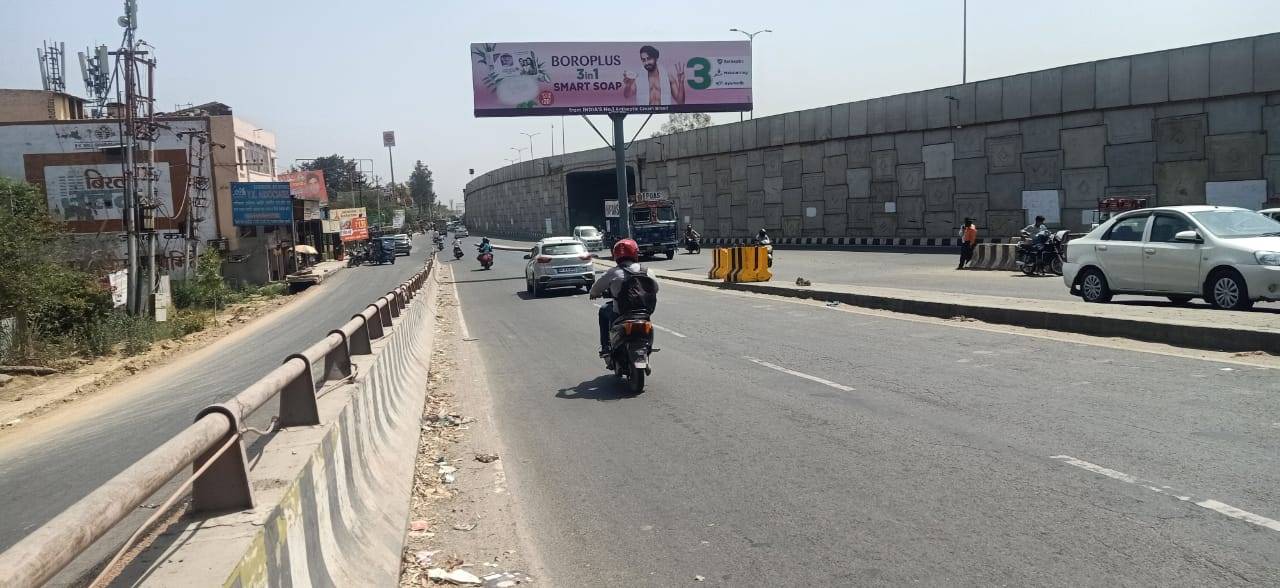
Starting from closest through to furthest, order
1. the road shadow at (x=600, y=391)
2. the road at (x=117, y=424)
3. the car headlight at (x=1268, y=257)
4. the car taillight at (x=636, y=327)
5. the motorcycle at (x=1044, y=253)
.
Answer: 1. the road at (x=117, y=424)
2. the car taillight at (x=636, y=327)
3. the road shadow at (x=600, y=391)
4. the car headlight at (x=1268, y=257)
5. the motorcycle at (x=1044, y=253)

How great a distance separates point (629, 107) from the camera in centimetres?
4344

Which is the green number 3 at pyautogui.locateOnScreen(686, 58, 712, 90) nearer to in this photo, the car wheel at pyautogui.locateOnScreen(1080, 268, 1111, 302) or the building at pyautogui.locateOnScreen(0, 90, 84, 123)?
the car wheel at pyautogui.locateOnScreen(1080, 268, 1111, 302)

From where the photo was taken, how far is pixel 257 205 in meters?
53.3

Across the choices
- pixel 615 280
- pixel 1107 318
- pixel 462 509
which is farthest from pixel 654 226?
pixel 462 509

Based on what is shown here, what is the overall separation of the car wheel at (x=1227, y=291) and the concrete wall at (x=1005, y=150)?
19.3m

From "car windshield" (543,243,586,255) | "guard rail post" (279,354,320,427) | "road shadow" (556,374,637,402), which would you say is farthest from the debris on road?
"car windshield" (543,243,586,255)

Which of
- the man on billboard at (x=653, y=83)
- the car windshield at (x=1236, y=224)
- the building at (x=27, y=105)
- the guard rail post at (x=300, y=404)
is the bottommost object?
Answer: the guard rail post at (x=300, y=404)

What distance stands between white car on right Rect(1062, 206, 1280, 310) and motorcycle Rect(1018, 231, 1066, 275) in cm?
930

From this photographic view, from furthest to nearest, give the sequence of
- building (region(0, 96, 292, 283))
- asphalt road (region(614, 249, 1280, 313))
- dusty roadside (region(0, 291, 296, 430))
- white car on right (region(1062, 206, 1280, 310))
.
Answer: building (region(0, 96, 292, 283))
asphalt road (region(614, 249, 1280, 313))
dusty roadside (region(0, 291, 296, 430))
white car on right (region(1062, 206, 1280, 310))

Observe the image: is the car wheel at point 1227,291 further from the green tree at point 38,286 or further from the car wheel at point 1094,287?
the green tree at point 38,286

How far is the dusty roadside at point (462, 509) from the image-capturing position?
5.17 meters

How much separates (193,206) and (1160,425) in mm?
54209

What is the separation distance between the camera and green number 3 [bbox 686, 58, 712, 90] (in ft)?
145

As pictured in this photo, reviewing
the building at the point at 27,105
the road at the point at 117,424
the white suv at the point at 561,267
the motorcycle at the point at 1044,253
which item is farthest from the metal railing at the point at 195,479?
the building at the point at 27,105
